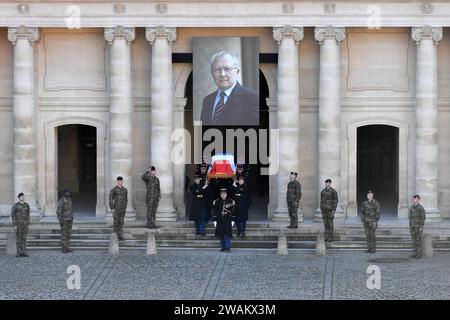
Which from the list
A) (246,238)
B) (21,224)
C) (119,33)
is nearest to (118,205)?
(21,224)

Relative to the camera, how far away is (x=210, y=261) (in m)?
35.6

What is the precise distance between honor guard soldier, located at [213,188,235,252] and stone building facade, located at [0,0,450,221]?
12.2 feet

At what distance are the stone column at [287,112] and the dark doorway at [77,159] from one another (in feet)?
39.3

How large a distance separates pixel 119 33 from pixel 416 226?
1129cm

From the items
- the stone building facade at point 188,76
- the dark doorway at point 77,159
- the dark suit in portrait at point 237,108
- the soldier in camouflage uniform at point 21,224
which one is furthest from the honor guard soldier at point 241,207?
the dark doorway at point 77,159

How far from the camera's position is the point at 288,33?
4050cm

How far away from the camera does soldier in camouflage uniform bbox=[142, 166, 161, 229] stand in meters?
39.6

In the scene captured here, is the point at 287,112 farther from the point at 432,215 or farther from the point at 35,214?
the point at 35,214

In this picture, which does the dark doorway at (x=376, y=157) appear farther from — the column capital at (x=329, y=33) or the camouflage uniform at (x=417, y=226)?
the camouflage uniform at (x=417, y=226)

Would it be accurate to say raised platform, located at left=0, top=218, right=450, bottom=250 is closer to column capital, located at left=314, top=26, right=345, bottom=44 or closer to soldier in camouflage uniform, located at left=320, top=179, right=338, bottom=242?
soldier in camouflage uniform, located at left=320, top=179, right=338, bottom=242

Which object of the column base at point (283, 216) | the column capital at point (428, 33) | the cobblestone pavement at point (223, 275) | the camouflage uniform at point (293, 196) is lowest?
the cobblestone pavement at point (223, 275)

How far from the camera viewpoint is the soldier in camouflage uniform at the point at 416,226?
3641cm
